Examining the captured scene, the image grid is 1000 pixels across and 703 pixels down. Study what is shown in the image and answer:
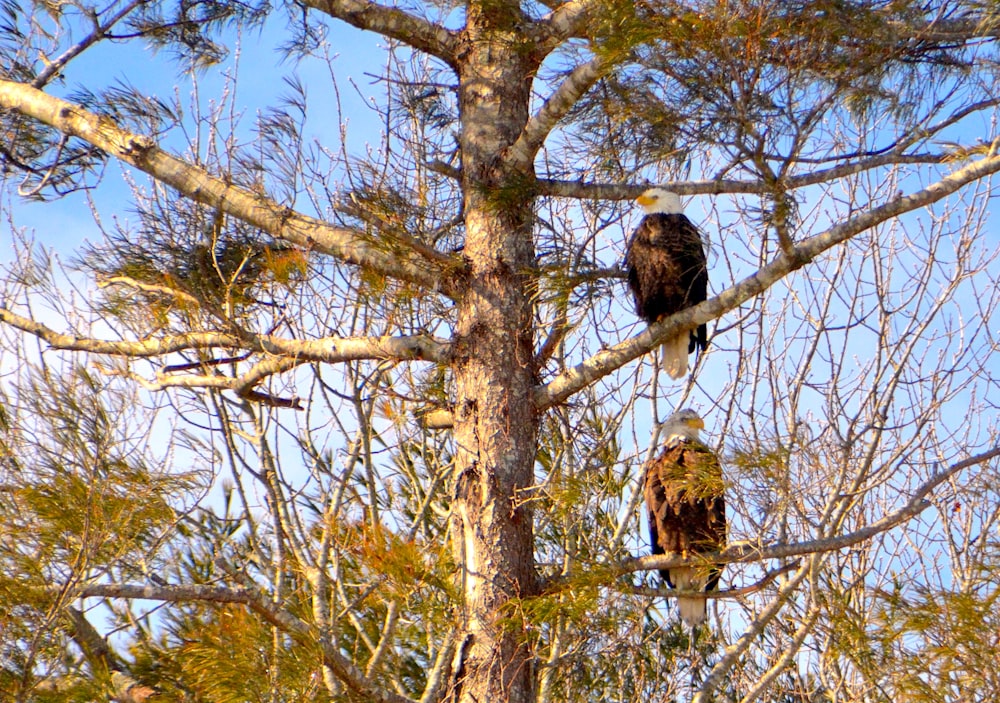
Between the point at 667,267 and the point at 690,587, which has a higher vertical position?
the point at 667,267

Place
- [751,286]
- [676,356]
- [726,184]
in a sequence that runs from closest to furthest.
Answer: [751,286], [726,184], [676,356]

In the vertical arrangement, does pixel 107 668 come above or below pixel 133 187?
below

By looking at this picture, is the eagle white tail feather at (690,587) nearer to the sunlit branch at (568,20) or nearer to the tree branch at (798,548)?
the tree branch at (798,548)

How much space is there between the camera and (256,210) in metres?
3.14

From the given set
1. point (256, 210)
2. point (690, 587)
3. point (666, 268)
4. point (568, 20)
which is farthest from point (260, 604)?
point (568, 20)

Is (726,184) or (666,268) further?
(666,268)

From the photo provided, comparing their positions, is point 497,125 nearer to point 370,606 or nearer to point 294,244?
point 294,244

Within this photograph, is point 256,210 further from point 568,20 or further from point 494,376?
point 568,20

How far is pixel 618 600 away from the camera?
126 inches

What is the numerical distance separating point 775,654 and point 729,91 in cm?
270

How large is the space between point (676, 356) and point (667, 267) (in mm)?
267

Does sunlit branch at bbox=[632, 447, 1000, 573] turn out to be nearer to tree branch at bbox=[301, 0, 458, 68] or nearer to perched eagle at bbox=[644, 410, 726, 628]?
perched eagle at bbox=[644, 410, 726, 628]

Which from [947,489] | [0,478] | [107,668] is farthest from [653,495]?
[947,489]

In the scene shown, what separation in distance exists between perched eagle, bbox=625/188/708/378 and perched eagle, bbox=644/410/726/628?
0.81 feet
